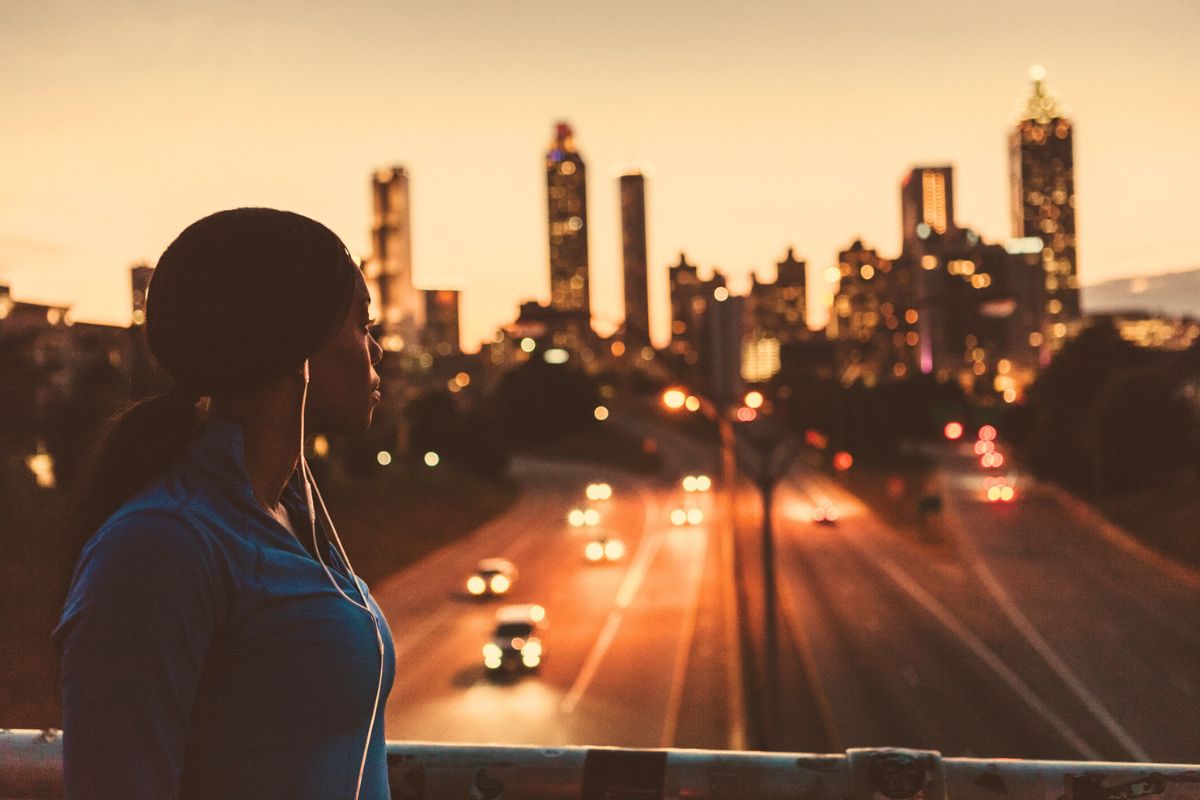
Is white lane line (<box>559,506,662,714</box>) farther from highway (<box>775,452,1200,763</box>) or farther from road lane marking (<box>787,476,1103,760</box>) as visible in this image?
road lane marking (<box>787,476,1103,760</box>)

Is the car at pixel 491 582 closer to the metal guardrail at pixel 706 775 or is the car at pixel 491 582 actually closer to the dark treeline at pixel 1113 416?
the dark treeline at pixel 1113 416

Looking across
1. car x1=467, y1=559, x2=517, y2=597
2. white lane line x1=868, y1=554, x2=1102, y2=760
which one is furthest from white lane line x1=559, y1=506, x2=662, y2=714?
white lane line x1=868, y1=554, x2=1102, y2=760

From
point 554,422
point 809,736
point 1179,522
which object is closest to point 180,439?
point 809,736

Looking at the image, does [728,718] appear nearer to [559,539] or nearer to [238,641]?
[238,641]

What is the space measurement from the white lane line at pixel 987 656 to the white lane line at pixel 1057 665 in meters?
0.82

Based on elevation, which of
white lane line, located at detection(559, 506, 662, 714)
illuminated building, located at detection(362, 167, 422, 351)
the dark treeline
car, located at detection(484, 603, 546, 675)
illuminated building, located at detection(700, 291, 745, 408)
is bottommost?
white lane line, located at detection(559, 506, 662, 714)

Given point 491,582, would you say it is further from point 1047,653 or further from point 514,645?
point 1047,653

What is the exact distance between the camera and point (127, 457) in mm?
1550

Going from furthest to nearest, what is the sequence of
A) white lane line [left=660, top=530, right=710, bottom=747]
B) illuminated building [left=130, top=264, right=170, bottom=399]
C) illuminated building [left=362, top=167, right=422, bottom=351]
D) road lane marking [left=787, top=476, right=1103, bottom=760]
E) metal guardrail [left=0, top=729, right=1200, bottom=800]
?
illuminated building [left=362, top=167, right=422, bottom=351] → white lane line [left=660, top=530, right=710, bottom=747] → road lane marking [left=787, top=476, right=1103, bottom=760] → metal guardrail [left=0, top=729, right=1200, bottom=800] → illuminated building [left=130, top=264, right=170, bottom=399]

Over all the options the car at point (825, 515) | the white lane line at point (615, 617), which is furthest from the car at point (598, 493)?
the car at point (825, 515)

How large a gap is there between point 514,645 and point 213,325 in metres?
29.7

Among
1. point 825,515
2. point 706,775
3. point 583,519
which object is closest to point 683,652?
point 706,775

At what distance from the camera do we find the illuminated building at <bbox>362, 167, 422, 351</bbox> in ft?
431

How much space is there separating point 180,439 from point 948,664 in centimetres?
3184
